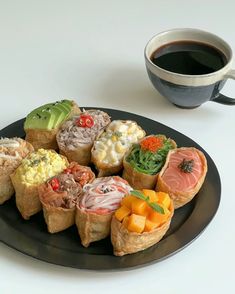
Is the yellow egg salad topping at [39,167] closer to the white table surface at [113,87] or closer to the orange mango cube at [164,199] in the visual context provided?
the white table surface at [113,87]

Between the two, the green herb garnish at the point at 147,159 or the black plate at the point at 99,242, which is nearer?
the black plate at the point at 99,242

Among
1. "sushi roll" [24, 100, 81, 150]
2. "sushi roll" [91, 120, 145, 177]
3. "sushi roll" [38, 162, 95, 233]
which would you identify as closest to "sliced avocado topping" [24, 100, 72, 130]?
"sushi roll" [24, 100, 81, 150]

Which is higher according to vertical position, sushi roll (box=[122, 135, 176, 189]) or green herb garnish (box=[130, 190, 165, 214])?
green herb garnish (box=[130, 190, 165, 214])

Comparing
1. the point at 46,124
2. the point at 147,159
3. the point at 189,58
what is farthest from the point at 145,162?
the point at 189,58

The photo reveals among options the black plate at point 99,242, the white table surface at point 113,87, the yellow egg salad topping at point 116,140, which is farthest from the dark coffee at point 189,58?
the black plate at point 99,242

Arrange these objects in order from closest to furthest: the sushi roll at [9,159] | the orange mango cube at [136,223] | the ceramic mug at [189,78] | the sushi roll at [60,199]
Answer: the orange mango cube at [136,223]
the sushi roll at [60,199]
the sushi roll at [9,159]
the ceramic mug at [189,78]

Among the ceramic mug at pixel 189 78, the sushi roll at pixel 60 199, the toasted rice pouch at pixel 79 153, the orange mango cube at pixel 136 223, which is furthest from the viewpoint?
the ceramic mug at pixel 189 78

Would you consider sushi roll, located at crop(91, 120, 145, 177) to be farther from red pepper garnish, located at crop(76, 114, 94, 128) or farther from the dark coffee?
the dark coffee

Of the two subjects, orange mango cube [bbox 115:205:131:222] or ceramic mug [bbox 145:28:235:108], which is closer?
orange mango cube [bbox 115:205:131:222]
